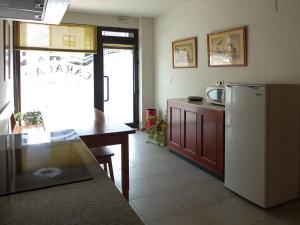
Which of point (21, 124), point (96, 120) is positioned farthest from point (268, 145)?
point (21, 124)

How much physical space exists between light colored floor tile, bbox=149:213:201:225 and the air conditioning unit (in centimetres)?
191

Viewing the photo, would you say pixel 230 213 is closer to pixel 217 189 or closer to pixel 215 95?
pixel 217 189

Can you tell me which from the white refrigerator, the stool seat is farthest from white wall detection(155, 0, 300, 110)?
the stool seat

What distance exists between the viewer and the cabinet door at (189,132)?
3.79 meters

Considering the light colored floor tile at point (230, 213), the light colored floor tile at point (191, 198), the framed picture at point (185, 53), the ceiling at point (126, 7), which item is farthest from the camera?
the ceiling at point (126, 7)

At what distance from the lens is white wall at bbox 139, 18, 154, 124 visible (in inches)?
236

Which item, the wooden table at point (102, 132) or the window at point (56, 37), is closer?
the wooden table at point (102, 132)

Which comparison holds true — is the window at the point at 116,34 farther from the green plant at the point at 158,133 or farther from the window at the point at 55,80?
the green plant at the point at 158,133

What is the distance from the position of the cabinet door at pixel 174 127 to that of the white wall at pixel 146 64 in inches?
70.6

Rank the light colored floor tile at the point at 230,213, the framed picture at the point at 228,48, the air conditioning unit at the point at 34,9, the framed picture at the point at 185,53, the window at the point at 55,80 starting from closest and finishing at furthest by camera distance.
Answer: the air conditioning unit at the point at 34,9
the light colored floor tile at the point at 230,213
the framed picture at the point at 228,48
the framed picture at the point at 185,53
the window at the point at 55,80

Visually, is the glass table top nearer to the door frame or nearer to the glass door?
the door frame

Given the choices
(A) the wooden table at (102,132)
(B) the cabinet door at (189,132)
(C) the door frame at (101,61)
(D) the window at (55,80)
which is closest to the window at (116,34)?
(C) the door frame at (101,61)

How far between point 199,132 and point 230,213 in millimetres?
1333

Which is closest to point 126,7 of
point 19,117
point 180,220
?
point 19,117
